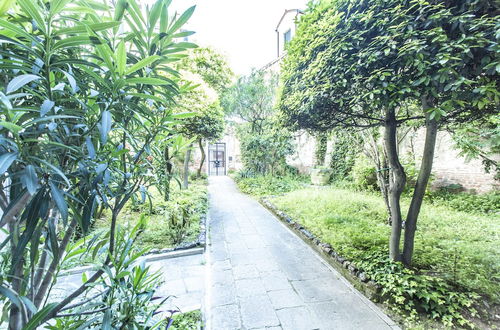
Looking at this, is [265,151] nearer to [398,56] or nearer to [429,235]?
[429,235]

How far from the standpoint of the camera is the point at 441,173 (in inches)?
232

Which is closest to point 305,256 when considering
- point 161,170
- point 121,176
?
point 161,170

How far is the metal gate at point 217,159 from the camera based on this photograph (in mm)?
13773

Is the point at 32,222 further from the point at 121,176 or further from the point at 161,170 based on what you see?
the point at 161,170

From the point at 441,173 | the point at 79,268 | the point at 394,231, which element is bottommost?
the point at 79,268

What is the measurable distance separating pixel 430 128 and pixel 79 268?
4210 millimetres

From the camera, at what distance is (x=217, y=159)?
13.9m

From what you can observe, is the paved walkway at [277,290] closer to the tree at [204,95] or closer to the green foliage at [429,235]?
the green foliage at [429,235]

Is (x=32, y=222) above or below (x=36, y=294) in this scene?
above

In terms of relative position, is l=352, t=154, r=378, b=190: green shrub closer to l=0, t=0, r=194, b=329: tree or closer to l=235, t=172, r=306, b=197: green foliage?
l=235, t=172, r=306, b=197: green foliage

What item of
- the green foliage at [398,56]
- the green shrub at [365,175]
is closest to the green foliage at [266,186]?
the green shrub at [365,175]

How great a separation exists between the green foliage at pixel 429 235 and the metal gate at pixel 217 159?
28.7 feet

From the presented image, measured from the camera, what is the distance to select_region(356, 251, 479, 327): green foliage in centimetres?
177

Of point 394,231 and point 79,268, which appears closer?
point 394,231
